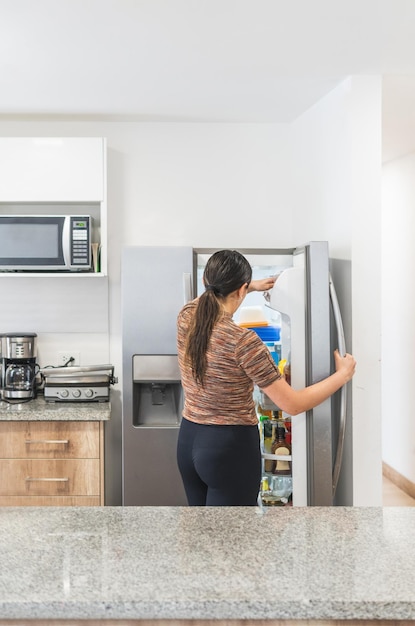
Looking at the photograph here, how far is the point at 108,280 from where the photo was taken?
388 cm

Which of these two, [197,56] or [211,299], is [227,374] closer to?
[211,299]

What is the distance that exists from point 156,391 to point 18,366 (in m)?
0.80

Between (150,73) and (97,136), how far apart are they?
A: 938 millimetres

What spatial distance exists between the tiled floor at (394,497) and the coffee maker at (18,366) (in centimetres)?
254

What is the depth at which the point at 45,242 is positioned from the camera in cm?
346

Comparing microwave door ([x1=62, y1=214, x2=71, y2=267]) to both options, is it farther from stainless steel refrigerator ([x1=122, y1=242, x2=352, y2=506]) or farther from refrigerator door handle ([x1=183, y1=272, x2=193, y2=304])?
refrigerator door handle ([x1=183, y1=272, x2=193, y2=304])

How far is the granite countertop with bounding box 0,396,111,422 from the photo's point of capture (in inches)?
127

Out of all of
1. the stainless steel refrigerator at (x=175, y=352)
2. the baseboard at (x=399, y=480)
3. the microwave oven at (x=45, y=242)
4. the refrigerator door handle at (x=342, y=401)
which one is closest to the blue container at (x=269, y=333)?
the stainless steel refrigerator at (x=175, y=352)

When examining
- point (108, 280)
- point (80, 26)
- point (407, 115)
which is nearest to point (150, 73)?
point (80, 26)

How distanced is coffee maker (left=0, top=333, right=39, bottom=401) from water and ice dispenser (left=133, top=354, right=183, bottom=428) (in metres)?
0.68

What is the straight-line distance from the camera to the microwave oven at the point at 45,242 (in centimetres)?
344

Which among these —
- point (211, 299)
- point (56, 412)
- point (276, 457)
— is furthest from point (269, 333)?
point (56, 412)

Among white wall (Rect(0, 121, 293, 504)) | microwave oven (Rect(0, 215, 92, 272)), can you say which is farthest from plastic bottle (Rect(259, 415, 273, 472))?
microwave oven (Rect(0, 215, 92, 272))

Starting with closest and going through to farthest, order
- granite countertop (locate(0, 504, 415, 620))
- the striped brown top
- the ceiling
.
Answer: granite countertop (locate(0, 504, 415, 620)) → the striped brown top → the ceiling
